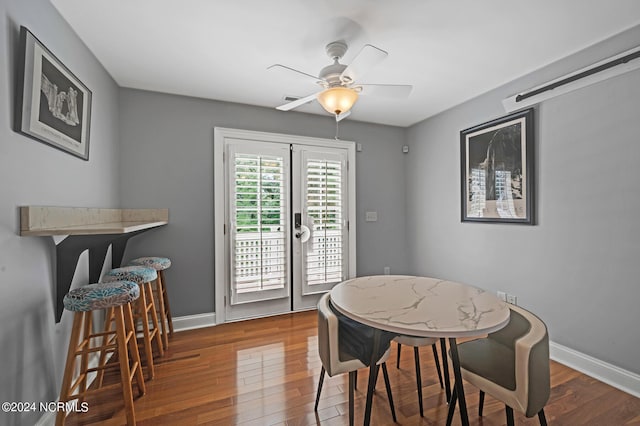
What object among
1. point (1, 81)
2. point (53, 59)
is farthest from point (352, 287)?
point (53, 59)

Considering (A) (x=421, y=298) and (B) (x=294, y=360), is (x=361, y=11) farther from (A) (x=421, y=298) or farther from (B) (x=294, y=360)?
(B) (x=294, y=360)

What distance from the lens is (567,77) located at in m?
2.22

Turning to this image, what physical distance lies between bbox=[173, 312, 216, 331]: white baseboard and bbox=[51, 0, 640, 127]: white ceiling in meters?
2.38

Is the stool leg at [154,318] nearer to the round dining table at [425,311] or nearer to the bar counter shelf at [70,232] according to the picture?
the bar counter shelf at [70,232]

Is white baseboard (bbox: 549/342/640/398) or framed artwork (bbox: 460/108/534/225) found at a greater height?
framed artwork (bbox: 460/108/534/225)

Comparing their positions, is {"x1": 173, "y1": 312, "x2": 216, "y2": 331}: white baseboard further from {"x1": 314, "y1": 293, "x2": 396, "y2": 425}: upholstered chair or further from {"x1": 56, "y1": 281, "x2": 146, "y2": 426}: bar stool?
{"x1": 314, "y1": 293, "x2": 396, "y2": 425}: upholstered chair

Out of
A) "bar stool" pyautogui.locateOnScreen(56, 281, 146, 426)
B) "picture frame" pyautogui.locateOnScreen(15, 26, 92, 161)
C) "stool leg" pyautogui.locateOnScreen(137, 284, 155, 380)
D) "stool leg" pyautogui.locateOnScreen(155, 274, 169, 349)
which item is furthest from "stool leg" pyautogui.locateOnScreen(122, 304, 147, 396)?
"picture frame" pyautogui.locateOnScreen(15, 26, 92, 161)

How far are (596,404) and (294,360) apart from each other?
6.78 feet

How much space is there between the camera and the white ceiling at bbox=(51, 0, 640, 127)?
67.6 inches

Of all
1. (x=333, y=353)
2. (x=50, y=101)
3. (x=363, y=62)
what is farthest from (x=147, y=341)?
(x=363, y=62)

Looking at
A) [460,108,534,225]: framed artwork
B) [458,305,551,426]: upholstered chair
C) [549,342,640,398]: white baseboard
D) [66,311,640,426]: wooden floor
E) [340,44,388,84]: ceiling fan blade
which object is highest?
[340,44,388,84]: ceiling fan blade

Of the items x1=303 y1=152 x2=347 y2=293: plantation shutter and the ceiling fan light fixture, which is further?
x1=303 y1=152 x2=347 y2=293: plantation shutter

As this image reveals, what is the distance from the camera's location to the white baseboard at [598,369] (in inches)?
74.7

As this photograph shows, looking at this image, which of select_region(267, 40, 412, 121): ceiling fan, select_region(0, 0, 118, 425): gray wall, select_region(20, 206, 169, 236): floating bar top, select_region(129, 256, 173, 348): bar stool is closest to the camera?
select_region(0, 0, 118, 425): gray wall
